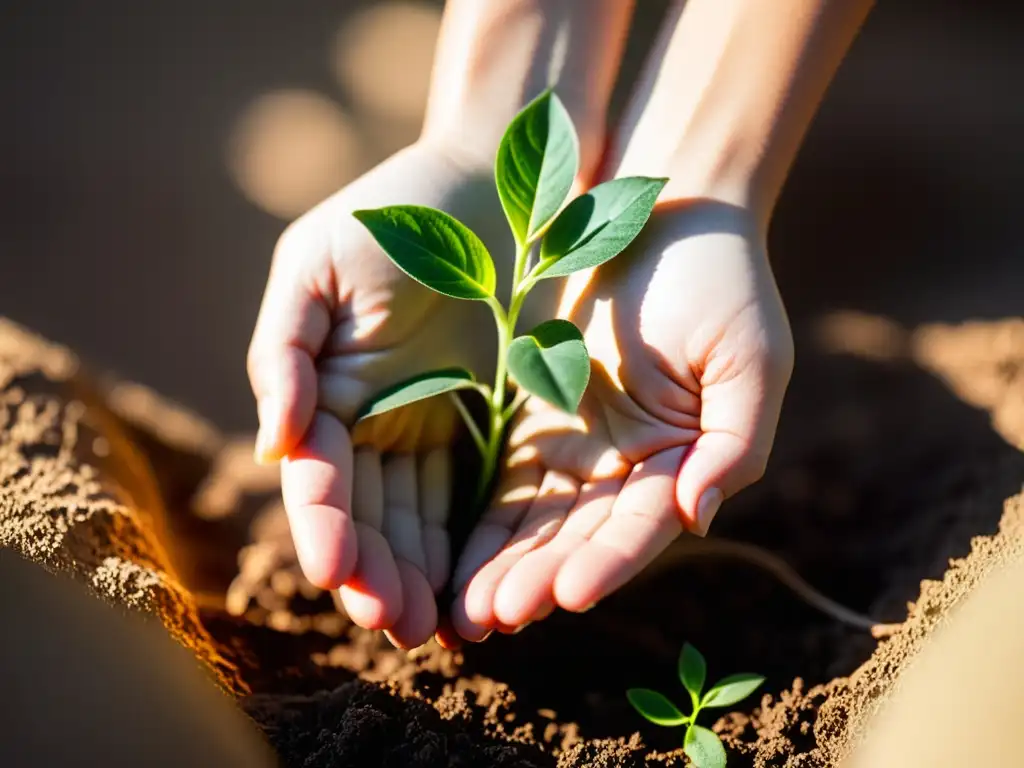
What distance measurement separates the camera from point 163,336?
4.42 ft

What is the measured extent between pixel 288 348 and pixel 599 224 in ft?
0.96

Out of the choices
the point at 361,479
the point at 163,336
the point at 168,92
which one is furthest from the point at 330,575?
the point at 168,92

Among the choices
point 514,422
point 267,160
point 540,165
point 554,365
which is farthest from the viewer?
point 267,160

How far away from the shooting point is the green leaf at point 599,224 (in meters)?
0.79

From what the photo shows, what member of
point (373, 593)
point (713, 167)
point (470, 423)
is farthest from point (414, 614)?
point (713, 167)

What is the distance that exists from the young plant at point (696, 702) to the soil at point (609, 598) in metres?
0.03

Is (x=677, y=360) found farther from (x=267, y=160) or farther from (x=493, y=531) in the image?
(x=267, y=160)

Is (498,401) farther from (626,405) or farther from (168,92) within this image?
(168,92)

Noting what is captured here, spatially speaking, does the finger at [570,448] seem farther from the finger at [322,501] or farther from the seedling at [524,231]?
the finger at [322,501]

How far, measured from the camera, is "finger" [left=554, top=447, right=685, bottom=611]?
765 millimetres

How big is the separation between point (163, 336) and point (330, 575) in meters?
0.74

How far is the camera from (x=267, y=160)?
5.00 feet

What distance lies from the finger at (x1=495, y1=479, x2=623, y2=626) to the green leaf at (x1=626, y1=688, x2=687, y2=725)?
0.37 feet

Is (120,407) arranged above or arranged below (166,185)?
below
